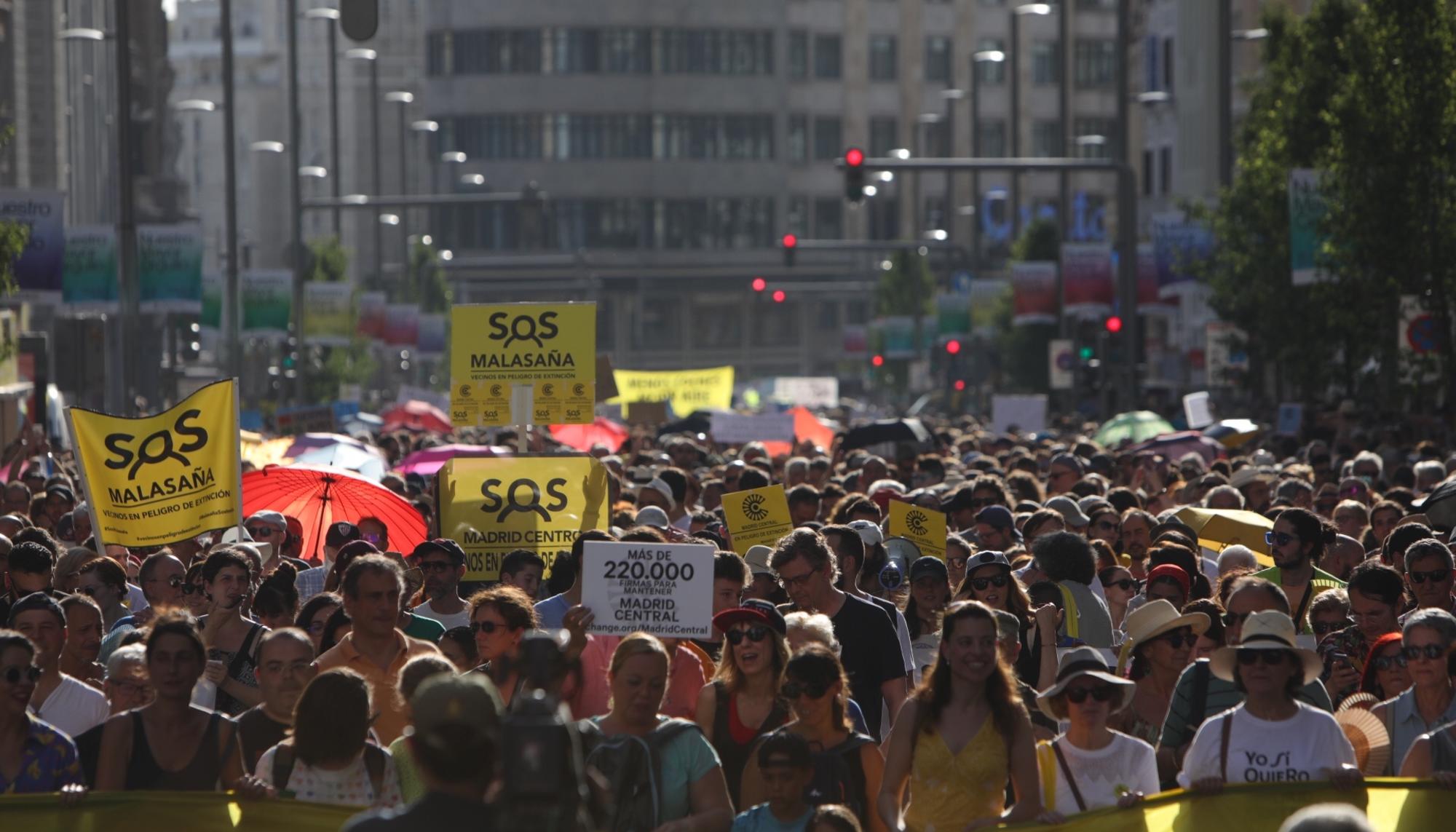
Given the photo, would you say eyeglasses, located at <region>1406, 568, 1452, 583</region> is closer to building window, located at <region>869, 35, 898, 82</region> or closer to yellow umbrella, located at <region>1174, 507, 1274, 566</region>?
yellow umbrella, located at <region>1174, 507, 1274, 566</region>

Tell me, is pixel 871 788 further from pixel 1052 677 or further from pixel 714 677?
pixel 1052 677

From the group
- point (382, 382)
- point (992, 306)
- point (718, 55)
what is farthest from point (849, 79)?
point (992, 306)

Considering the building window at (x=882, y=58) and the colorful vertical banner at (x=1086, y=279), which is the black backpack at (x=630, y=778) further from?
the building window at (x=882, y=58)

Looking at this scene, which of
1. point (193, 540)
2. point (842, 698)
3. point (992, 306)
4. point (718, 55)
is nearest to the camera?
point (842, 698)

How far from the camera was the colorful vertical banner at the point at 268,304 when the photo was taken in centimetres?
4266

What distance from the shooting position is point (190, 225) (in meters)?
33.9

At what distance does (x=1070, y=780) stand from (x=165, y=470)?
644 centimetres

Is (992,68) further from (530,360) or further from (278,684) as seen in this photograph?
(278,684)

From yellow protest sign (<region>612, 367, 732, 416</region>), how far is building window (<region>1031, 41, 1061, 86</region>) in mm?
77820

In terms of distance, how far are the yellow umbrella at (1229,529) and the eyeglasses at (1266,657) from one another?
21.3ft

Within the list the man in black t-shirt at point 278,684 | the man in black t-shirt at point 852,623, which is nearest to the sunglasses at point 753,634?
the man in black t-shirt at point 852,623

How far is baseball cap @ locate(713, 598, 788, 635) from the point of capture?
26.0 feet

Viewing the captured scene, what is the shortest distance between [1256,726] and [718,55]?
332ft

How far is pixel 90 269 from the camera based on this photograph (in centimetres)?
3256
